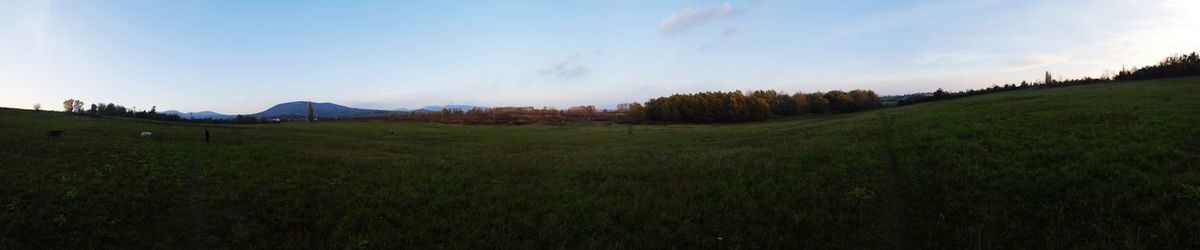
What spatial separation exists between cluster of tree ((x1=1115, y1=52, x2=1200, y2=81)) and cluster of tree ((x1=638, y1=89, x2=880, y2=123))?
160 feet

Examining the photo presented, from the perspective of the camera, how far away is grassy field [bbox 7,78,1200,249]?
1070 cm

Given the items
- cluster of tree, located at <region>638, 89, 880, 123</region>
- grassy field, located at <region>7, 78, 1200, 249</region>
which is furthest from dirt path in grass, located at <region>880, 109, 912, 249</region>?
cluster of tree, located at <region>638, 89, 880, 123</region>

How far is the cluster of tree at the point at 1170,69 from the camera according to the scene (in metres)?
72.2

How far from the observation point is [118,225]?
1170 centimetres

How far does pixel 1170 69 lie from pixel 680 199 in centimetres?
10592

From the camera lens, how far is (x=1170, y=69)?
2953 inches

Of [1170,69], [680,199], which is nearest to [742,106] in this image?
[1170,69]

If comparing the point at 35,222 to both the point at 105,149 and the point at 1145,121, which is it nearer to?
the point at 105,149

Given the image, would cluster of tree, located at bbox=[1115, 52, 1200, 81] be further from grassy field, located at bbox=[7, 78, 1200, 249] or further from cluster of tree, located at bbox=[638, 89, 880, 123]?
grassy field, located at bbox=[7, 78, 1200, 249]

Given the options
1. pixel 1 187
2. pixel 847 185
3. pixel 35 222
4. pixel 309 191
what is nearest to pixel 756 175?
pixel 847 185

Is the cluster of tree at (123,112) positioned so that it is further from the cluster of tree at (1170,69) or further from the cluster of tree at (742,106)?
the cluster of tree at (1170,69)

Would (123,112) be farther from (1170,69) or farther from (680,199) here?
(1170,69)

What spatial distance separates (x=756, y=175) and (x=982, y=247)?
883 centimetres

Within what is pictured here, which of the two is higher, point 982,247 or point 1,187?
point 1,187
